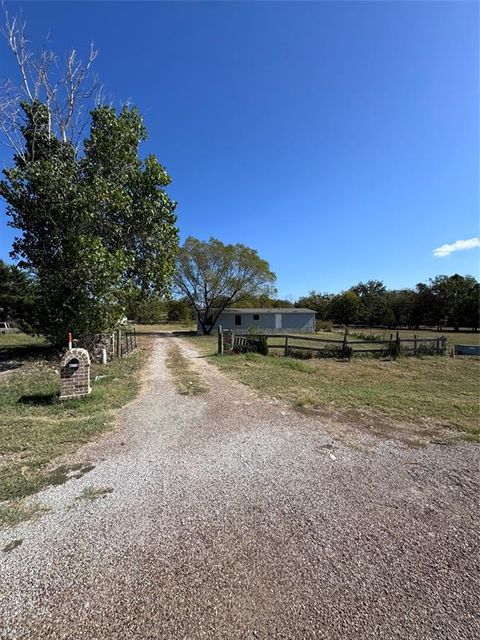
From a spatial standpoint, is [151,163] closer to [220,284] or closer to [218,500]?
[218,500]

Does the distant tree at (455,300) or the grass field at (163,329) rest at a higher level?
the distant tree at (455,300)

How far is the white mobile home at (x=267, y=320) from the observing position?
38375 mm

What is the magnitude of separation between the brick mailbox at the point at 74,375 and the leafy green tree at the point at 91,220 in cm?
486

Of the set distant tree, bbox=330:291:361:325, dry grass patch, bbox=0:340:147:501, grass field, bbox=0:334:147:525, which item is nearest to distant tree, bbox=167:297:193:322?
distant tree, bbox=330:291:361:325

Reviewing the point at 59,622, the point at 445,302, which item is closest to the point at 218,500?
the point at 59,622

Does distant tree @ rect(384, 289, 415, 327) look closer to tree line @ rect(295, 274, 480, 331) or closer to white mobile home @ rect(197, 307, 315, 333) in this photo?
tree line @ rect(295, 274, 480, 331)

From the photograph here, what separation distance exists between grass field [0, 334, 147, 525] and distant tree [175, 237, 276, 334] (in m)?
25.5

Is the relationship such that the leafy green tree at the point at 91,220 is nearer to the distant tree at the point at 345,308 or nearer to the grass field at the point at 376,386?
the grass field at the point at 376,386

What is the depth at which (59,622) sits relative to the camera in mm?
1923

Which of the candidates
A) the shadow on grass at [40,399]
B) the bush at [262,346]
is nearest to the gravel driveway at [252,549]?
the shadow on grass at [40,399]

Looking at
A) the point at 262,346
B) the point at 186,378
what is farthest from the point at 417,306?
the point at 186,378

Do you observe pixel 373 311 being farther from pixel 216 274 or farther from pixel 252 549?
pixel 252 549

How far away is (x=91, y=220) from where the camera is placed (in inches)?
454

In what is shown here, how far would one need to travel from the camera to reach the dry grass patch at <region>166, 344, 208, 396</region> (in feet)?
27.3
